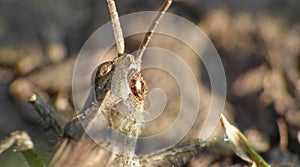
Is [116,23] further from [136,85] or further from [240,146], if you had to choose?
[240,146]

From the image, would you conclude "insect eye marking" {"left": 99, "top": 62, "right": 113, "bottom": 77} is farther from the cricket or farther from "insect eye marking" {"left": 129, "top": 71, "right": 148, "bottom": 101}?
"insect eye marking" {"left": 129, "top": 71, "right": 148, "bottom": 101}

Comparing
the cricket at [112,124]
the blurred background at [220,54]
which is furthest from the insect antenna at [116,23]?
the blurred background at [220,54]

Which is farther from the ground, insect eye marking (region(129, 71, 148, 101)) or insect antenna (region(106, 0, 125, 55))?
insect antenna (region(106, 0, 125, 55))

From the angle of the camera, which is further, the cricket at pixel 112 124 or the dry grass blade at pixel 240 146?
the dry grass blade at pixel 240 146

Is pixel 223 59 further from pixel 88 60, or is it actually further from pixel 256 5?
pixel 88 60

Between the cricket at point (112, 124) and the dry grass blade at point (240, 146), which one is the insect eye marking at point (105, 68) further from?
the dry grass blade at point (240, 146)

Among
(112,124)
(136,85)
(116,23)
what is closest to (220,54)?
(116,23)

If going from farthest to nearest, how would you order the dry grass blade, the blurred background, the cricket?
the blurred background
the dry grass blade
the cricket

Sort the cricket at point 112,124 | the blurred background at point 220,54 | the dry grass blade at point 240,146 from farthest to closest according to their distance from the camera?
the blurred background at point 220,54, the dry grass blade at point 240,146, the cricket at point 112,124

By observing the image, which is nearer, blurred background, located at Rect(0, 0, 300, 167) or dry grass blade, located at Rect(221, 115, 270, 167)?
dry grass blade, located at Rect(221, 115, 270, 167)

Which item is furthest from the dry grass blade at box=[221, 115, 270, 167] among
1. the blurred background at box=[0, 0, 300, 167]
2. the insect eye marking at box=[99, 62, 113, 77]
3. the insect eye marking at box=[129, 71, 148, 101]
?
the insect eye marking at box=[99, 62, 113, 77]
